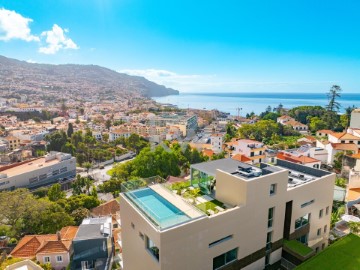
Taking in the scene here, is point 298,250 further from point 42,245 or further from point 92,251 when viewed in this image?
point 42,245

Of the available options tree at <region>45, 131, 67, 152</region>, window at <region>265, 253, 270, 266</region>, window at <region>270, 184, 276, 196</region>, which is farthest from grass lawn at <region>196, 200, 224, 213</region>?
tree at <region>45, 131, 67, 152</region>

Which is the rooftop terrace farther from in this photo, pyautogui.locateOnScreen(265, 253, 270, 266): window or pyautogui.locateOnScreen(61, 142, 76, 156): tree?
→ pyautogui.locateOnScreen(61, 142, 76, 156): tree

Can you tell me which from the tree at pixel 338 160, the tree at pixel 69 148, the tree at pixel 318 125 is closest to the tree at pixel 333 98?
the tree at pixel 318 125

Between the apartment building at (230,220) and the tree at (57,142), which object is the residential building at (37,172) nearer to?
the tree at (57,142)

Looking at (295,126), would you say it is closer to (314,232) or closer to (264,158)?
(264,158)

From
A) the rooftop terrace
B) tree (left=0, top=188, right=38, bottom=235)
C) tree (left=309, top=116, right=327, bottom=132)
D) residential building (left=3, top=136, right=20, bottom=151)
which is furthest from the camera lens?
tree (left=309, top=116, right=327, bottom=132)

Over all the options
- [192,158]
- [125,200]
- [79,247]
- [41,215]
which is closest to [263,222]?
[125,200]
